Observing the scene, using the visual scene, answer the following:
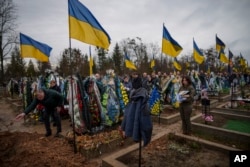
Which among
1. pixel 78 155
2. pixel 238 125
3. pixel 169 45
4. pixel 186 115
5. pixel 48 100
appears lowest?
pixel 78 155

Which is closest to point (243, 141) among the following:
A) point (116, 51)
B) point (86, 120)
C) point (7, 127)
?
point (86, 120)

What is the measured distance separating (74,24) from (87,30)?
0.39 m

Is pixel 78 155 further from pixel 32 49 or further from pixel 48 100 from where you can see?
pixel 32 49

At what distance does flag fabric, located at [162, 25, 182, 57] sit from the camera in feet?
27.0

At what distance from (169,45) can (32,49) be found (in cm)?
623

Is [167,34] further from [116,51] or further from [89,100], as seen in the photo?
[116,51]

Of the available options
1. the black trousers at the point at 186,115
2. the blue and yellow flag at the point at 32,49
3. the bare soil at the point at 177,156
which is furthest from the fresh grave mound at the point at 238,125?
the blue and yellow flag at the point at 32,49

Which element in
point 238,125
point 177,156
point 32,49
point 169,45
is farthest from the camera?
point 169,45

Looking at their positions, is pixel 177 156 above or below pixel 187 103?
below

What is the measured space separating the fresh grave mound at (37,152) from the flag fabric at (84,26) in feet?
10.2

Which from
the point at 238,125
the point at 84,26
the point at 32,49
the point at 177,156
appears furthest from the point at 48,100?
the point at 238,125

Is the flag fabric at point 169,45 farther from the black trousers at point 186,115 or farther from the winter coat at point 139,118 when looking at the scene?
the winter coat at point 139,118

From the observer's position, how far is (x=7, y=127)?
27.0 feet

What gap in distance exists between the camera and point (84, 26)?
16.5 ft
